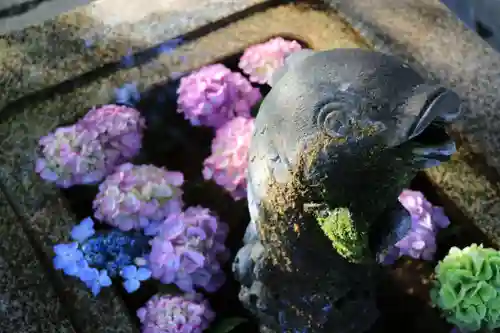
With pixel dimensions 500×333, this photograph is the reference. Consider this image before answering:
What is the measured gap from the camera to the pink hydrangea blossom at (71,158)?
1.19m

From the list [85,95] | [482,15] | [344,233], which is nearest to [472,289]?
[344,233]

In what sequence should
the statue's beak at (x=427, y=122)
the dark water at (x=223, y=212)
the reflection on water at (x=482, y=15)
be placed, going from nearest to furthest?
the statue's beak at (x=427, y=122)
the dark water at (x=223, y=212)
the reflection on water at (x=482, y=15)

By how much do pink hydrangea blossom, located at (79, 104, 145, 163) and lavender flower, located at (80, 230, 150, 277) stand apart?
0.17 metres

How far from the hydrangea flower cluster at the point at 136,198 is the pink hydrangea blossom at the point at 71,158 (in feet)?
0.12

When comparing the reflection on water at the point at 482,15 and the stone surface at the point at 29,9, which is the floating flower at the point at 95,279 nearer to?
the stone surface at the point at 29,9

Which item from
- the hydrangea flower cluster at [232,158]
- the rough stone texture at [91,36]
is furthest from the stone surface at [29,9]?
the hydrangea flower cluster at [232,158]

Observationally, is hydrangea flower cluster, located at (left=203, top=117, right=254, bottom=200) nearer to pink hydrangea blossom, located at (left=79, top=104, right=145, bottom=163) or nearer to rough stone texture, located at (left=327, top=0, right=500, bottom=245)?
pink hydrangea blossom, located at (left=79, top=104, right=145, bottom=163)

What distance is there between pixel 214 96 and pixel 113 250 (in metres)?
0.34

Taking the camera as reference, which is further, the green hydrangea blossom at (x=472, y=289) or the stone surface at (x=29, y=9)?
the stone surface at (x=29, y=9)

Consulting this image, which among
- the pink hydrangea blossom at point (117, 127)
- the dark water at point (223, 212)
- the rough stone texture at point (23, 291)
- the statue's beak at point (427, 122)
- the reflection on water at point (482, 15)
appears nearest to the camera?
the statue's beak at point (427, 122)

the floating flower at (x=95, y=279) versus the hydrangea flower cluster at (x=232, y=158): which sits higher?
the hydrangea flower cluster at (x=232, y=158)

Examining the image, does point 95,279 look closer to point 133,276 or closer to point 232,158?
point 133,276

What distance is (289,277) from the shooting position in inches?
37.5

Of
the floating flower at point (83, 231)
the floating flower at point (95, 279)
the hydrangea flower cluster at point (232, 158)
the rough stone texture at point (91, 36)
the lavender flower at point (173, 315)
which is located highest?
the rough stone texture at point (91, 36)
